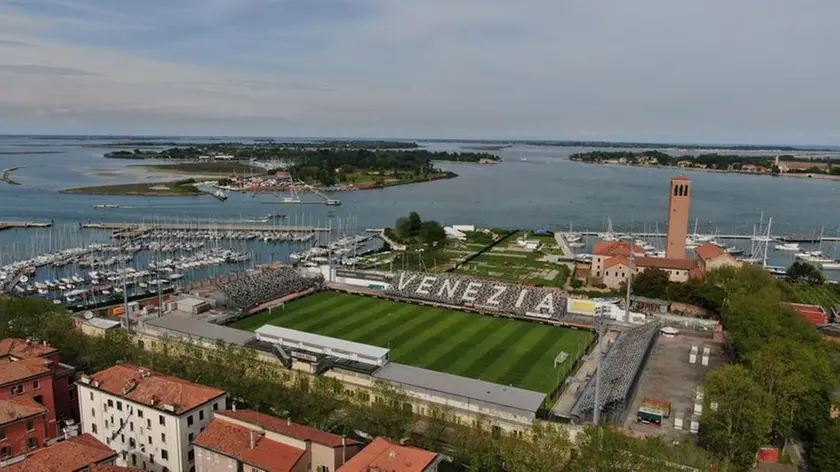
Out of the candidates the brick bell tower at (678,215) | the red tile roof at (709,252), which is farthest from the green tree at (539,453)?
the brick bell tower at (678,215)

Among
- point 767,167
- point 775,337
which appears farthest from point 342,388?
point 767,167

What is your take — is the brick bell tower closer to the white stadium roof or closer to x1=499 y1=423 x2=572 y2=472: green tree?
the white stadium roof

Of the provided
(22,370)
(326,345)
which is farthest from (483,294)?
(22,370)

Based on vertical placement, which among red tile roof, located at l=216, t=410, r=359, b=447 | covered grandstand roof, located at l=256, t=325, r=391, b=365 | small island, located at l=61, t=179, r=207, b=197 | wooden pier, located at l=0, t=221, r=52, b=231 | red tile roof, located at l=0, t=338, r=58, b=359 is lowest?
wooden pier, located at l=0, t=221, r=52, b=231

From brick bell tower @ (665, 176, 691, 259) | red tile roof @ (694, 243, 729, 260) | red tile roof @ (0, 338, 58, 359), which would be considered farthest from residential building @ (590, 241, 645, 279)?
red tile roof @ (0, 338, 58, 359)

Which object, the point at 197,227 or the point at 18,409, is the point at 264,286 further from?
the point at 197,227

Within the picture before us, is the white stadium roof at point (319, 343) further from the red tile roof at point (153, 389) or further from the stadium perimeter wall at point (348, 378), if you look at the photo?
the red tile roof at point (153, 389)
